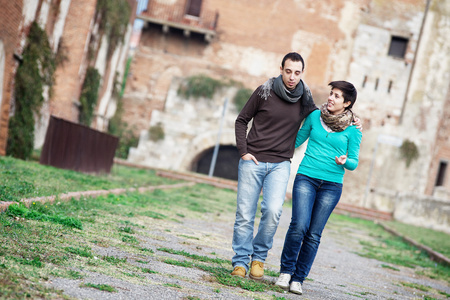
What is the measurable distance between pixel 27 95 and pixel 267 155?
10455mm

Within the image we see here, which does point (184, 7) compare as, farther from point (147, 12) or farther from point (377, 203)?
point (377, 203)

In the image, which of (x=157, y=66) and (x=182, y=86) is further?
(x=157, y=66)

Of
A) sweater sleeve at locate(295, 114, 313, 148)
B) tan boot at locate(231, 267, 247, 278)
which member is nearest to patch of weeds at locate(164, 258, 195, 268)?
tan boot at locate(231, 267, 247, 278)

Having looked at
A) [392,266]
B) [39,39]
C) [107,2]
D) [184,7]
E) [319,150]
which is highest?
[184,7]

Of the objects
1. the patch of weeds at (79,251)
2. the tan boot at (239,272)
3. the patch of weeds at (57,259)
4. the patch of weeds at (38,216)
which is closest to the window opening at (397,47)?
the patch of weeds at (38,216)

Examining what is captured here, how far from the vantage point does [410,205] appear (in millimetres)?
22828

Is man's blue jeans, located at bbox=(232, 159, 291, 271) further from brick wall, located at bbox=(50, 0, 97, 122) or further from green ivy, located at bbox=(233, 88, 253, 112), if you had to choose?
green ivy, located at bbox=(233, 88, 253, 112)

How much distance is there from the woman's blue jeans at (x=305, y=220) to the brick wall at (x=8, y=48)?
9353 mm

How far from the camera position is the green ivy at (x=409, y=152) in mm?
30875

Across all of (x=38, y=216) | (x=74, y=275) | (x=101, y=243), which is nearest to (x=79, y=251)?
(x=101, y=243)

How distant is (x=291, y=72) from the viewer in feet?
16.9

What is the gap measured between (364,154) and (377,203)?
4.47m

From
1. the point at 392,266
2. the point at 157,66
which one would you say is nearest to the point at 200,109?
the point at 157,66

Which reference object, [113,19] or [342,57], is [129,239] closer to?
[113,19]
